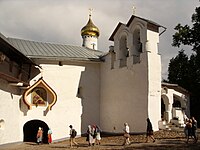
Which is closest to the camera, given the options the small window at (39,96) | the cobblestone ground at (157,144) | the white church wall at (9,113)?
the cobblestone ground at (157,144)

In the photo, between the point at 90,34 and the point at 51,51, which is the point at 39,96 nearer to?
the point at 51,51

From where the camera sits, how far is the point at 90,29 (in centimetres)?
3044

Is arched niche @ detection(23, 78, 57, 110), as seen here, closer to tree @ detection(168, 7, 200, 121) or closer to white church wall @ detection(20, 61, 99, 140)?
white church wall @ detection(20, 61, 99, 140)

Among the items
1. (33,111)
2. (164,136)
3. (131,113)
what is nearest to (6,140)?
(33,111)

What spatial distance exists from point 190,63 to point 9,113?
49.7 ft

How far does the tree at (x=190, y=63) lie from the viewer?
76.9 feet

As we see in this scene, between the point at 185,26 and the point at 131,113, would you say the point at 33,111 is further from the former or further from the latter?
the point at 185,26

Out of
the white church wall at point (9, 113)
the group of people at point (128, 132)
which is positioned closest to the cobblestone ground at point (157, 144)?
the group of people at point (128, 132)

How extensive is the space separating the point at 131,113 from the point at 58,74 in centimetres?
571

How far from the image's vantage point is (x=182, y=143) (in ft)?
46.9

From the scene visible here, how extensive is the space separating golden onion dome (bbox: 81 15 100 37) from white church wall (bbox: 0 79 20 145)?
1298cm

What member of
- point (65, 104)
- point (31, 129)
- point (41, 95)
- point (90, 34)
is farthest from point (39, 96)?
point (90, 34)

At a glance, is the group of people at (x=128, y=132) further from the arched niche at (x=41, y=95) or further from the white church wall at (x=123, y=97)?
the arched niche at (x=41, y=95)

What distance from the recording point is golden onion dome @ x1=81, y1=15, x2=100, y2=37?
1203 inches
